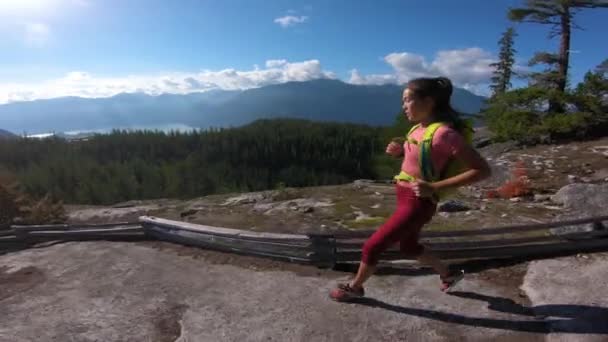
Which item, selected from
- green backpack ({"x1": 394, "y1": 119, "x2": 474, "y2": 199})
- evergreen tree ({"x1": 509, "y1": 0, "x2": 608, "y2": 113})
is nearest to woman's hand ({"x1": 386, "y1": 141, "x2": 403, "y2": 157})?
green backpack ({"x1": 394, "y1": 119, "x2": 474, "y2": 199})

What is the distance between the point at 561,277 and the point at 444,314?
154 centimetres

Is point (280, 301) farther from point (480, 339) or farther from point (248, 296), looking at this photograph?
point (480, 339)

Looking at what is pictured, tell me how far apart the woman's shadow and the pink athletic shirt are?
137 centimetres

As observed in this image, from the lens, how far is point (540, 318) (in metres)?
3.62

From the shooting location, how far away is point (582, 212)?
6.39 metres

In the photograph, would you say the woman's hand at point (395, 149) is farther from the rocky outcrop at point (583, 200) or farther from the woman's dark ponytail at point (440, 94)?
the rocky outcrop at point (583, 200)

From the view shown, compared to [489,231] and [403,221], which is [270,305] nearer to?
[403,221]

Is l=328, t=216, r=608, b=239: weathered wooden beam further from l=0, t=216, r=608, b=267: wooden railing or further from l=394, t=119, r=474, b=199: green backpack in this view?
l=394, t=119, r=474, b=199: green backpack

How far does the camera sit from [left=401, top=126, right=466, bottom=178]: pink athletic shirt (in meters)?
3.22

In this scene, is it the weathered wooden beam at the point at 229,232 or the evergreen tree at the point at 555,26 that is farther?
the evergreen tree at the point at 555,26

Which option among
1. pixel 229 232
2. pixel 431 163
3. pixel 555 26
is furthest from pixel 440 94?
pixel 555 26

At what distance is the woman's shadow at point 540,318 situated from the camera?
3420 millimetres

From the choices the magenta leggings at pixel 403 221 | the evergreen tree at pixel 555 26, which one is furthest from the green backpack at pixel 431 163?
the evergreen tree at pixel 555 26

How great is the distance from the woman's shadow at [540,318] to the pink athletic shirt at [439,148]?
4.49ft
